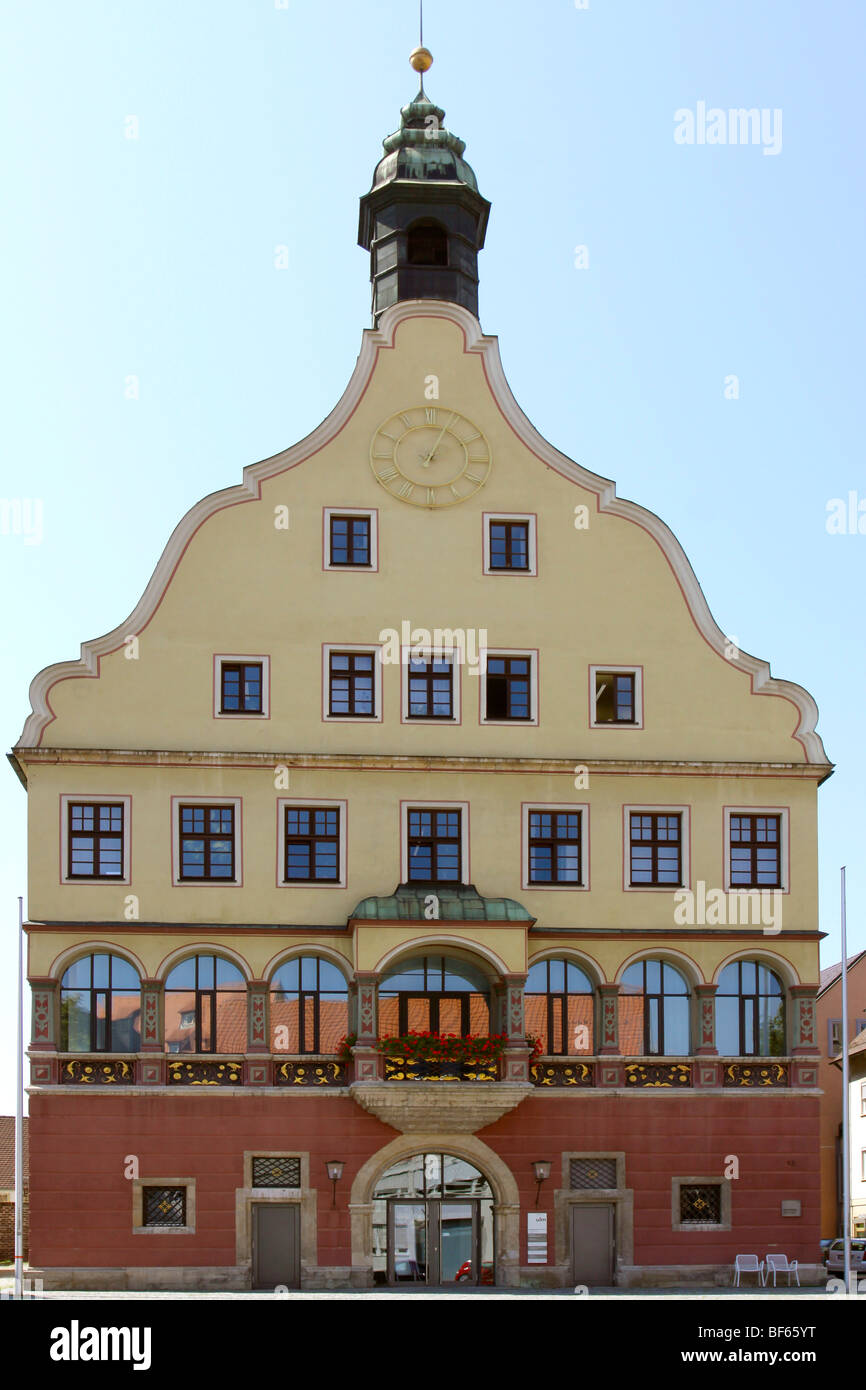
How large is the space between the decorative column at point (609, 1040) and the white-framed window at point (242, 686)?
9225 mm

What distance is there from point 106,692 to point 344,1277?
12.9 meters

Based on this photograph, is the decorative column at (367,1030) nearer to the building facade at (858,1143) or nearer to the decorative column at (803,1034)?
the decorative column at (803,1034)

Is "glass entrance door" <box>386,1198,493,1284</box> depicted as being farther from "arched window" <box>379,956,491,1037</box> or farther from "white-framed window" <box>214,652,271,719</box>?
"white-framed window" <box>214,652,271,719</box>

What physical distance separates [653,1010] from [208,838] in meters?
10.0

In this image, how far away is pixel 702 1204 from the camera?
4084 cm

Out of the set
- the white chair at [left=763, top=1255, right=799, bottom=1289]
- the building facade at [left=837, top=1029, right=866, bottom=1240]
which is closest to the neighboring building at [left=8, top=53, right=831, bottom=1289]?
the white chair at [left=763, top=1255, right=799, bottom=1289]

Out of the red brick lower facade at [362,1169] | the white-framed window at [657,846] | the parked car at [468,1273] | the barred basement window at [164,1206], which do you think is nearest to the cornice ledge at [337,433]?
the white-framed window at [657,846]

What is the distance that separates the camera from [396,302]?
148 feet

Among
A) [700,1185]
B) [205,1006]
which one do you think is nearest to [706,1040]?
[700,1185]

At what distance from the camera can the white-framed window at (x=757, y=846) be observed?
4225 centimetres

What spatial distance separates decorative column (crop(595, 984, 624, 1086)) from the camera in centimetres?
4088

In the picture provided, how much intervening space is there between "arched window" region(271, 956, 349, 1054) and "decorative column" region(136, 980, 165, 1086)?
2.27 metres

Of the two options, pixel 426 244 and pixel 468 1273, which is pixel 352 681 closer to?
pixel 426 244
